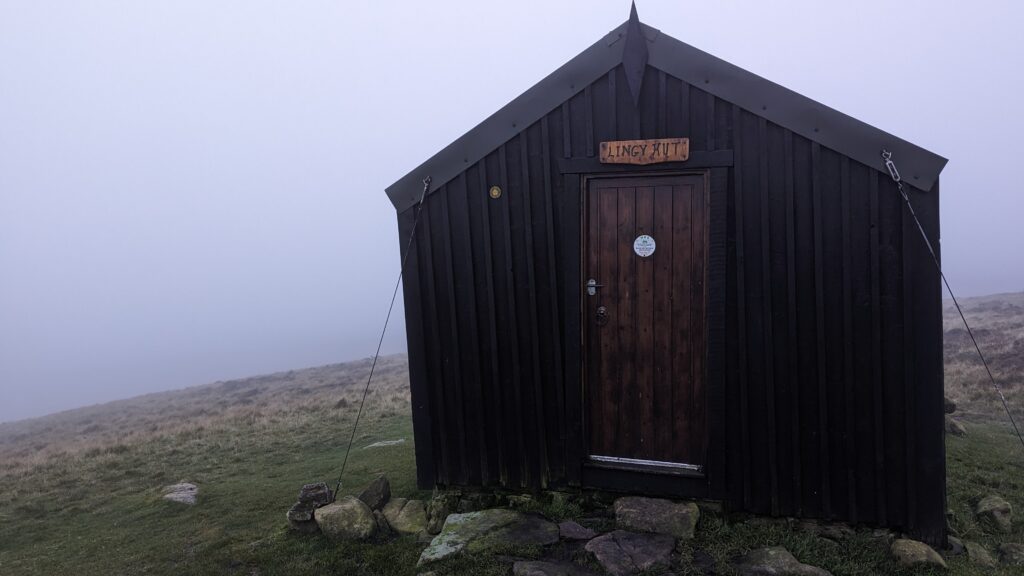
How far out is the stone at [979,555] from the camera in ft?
15.9

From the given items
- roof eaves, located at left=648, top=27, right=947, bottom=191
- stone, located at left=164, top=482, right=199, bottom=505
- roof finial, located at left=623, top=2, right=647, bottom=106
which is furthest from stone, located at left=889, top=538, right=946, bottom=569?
stone, located at left=164, top=482, right=199, bottom=505

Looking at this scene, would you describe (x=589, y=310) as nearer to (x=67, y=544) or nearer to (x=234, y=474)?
(x=67, y=544)

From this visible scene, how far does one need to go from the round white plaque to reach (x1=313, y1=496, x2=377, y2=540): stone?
381 cm

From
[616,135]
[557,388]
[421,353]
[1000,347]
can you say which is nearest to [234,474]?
[421,353]

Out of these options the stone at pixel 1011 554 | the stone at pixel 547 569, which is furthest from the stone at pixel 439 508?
the stone at pixel 1011 554

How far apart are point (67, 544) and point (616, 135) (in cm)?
822

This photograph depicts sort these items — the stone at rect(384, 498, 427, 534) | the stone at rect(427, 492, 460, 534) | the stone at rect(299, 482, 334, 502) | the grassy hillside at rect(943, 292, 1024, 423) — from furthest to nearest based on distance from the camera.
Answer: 1. the grassy hillside at rect(943, 292, 1024, 423)
2. the stone at rect(299, 482, 334, 502)
3. the stone at rect(384, 498, 427, 534)
4. the stone at rect(427, 492, 460, 534)

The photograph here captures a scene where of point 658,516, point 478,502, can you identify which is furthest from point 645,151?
point 478,502

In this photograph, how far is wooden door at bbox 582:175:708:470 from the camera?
18.0ft

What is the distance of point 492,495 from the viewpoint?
19.9 feet

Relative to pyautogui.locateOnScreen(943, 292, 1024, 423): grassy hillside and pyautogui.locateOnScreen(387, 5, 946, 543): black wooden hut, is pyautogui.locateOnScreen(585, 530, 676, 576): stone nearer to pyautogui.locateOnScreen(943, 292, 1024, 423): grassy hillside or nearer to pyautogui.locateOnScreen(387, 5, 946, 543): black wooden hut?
pyautogui.locateOnScreen(387, 5, 946, 543): black wooden hut

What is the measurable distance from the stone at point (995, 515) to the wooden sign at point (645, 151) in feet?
15.5

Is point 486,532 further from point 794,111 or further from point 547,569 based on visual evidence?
point 794,111

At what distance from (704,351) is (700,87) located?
2.39m
